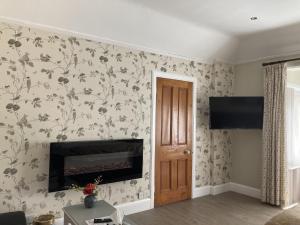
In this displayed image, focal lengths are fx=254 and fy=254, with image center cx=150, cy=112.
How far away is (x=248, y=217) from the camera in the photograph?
12.8ft

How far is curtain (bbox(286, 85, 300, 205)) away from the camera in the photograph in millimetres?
4434

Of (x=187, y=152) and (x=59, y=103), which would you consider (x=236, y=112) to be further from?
(x=59, y=103)

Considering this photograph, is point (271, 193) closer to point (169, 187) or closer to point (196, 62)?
point (169, 187)

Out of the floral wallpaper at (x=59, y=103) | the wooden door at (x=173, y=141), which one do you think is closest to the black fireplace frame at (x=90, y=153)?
the floral wallpaper at (x=59, y=103)

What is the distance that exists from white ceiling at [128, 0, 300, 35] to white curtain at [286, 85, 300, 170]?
4.33 feet

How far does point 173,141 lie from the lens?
4.46 m

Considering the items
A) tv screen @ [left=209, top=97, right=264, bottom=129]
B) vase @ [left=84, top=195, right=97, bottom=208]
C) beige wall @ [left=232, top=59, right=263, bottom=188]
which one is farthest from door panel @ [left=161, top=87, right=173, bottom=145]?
vase @ [left=84, top=195, right=97, bottom=208]

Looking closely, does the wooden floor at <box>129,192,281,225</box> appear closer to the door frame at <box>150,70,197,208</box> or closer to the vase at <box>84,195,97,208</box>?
the door frame at <box>150,70,197,208</box>

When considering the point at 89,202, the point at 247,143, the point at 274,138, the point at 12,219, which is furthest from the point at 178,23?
the point at 12,219

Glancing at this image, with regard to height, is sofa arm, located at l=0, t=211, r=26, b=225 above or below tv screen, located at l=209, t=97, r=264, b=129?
below

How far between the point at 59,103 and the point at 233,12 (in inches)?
106

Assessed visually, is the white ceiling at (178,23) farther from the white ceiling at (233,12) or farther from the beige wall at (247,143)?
the beige wall at (247,143)

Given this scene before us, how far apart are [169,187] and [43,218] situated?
2135 mm

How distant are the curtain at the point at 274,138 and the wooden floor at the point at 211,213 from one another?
0.27 metres
